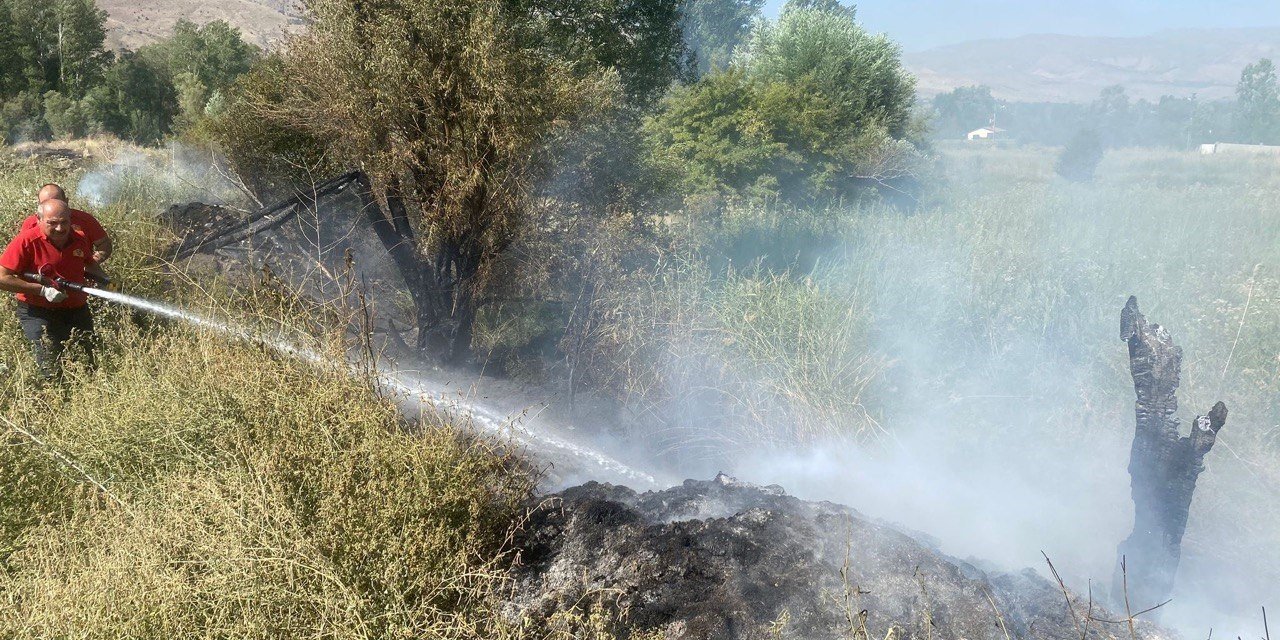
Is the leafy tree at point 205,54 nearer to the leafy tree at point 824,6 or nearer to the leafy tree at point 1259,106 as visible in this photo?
the leafy tree at point 824,6

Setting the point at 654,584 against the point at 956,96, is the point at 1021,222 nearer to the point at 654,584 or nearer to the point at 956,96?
the point at 654,584

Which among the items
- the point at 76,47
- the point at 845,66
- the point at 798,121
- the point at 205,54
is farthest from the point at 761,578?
the point at 76,47

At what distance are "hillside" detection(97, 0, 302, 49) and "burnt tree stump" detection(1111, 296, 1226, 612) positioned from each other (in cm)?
5569

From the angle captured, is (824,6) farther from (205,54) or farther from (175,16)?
(175,16)

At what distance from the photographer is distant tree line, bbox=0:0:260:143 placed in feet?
73.5

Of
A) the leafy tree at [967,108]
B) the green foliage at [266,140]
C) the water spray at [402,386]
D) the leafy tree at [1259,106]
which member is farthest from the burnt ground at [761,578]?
the leafy tree at [967,108]

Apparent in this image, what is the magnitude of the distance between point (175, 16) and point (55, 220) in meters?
65.9

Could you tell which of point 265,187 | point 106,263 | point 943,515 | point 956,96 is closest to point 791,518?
point 943,515

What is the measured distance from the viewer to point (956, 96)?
8531 centimetres

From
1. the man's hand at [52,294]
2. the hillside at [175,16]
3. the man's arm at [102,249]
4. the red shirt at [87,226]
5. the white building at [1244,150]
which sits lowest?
the white building at [1244,150]

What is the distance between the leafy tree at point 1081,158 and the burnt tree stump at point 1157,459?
2002 cm

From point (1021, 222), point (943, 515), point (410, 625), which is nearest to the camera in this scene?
point (410, 625)

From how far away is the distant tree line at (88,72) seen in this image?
22.4 m

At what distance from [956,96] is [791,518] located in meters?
92.2
